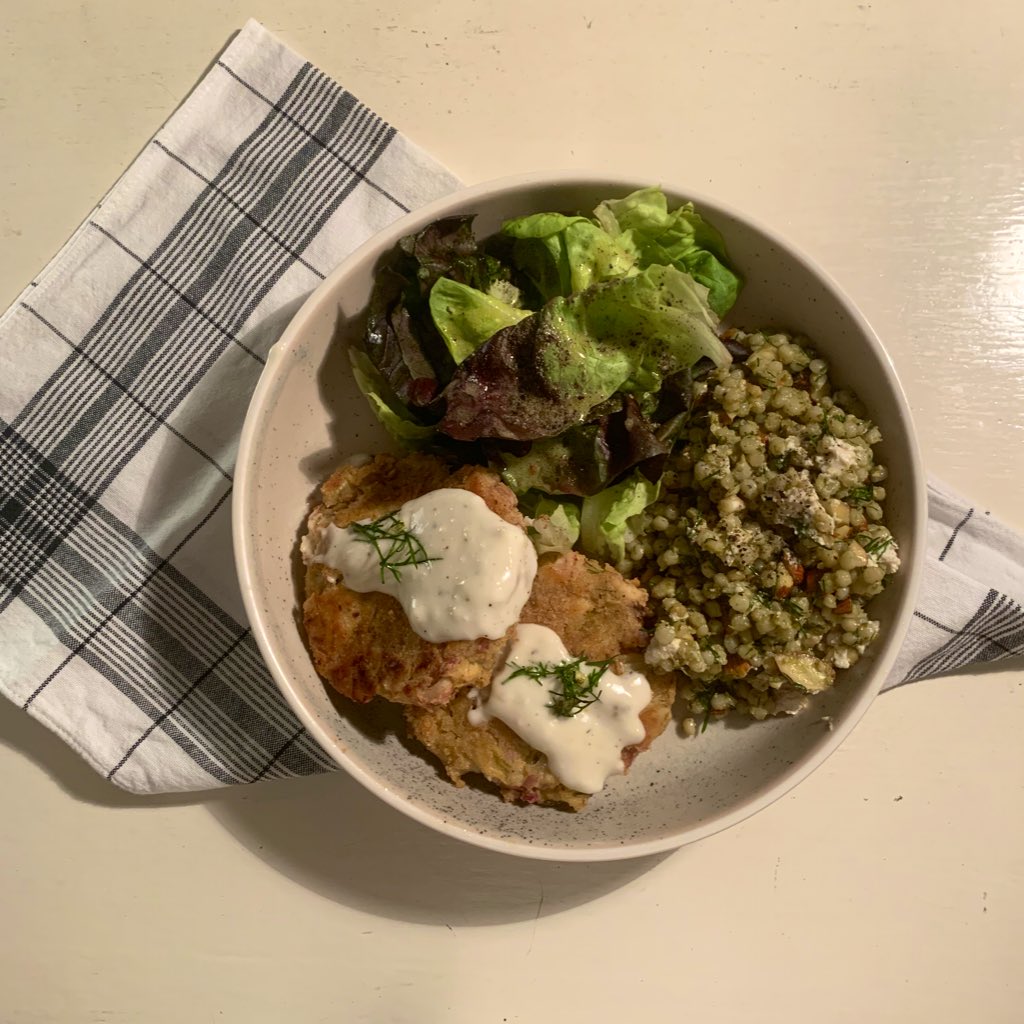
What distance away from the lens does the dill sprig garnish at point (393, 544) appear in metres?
1.84

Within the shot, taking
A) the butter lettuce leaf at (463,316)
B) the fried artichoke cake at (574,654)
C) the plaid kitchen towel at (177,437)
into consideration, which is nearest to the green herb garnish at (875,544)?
the plaid kitchen towel at (177,437)

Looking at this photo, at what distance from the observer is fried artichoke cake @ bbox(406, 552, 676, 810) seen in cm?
194

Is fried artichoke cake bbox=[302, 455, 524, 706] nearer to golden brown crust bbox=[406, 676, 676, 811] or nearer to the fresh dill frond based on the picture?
golden brown crust bbox=[406, 676, 676, 811]

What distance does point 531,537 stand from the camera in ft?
6.48

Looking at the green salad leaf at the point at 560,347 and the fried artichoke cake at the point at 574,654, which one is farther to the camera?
the fried artichoke cake at the point at 574,654

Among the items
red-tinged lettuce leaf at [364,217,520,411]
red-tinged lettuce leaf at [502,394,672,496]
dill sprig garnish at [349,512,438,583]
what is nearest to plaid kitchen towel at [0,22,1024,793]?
red-tinged lettuce leaf at [364,217,520,411]

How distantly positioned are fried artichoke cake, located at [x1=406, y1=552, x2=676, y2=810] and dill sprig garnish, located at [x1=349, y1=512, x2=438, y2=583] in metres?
0.31

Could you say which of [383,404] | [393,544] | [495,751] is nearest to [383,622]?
[393,544]

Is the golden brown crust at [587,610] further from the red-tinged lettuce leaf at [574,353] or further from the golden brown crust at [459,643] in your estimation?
the red-tinged lettuce leaf at [574,353]

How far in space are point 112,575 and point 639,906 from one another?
1.67 meters

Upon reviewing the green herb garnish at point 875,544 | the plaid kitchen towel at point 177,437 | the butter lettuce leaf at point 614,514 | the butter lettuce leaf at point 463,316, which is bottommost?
the plaid kitchen towel at point 177,437

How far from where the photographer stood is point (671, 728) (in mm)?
2104

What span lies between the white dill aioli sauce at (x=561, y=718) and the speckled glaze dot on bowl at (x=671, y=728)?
0.15m

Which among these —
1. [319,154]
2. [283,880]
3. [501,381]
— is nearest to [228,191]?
[319,154]
